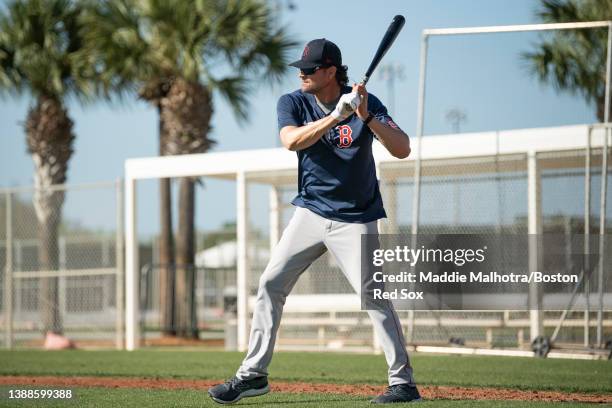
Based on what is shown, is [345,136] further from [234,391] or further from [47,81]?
[47,81]

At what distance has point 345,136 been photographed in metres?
7.26

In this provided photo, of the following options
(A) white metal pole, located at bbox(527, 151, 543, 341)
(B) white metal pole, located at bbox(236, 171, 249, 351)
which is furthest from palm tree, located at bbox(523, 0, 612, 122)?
(B) white metal pole, located at bbox(236, 171, 249, 351)

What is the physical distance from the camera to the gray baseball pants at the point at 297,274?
730cm

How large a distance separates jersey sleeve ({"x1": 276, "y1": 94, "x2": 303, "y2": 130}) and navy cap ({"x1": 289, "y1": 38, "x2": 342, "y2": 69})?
0.25 m

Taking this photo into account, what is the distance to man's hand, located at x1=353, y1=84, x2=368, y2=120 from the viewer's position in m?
6.87

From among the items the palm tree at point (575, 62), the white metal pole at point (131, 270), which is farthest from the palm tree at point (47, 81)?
the palm tree at point (575, 62)

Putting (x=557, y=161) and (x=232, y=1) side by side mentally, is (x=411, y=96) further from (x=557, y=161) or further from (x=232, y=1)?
(x=232, y=1)

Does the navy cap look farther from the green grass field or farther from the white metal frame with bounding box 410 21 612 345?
the white metal frame with bounding box 410 21 612 345

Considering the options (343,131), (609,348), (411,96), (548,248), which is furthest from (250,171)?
(343,131)

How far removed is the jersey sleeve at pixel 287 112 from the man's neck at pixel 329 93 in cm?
18

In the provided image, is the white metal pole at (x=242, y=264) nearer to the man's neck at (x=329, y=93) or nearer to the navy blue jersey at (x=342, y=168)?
the navy blue jersey at (x=342, y=168)

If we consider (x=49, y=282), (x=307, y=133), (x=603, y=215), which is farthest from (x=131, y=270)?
(x=307, y=133)

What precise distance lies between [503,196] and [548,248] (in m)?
0.98

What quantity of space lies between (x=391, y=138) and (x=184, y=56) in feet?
55.0
